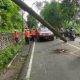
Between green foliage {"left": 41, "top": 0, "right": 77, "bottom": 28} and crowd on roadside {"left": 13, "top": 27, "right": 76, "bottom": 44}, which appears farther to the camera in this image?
green foliage {"left": 41, "top": 0, "right": 77, "bottom": 28}

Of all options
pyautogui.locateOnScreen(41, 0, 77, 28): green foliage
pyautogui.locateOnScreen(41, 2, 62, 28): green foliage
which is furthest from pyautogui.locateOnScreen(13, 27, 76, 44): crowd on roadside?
pyautogui.locateOnScreen(41, 2, 62, 28): green foliage

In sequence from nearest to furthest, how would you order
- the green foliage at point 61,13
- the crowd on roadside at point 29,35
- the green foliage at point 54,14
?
the crowd on roadside at point 29,35
the green foliage at point 61,13
the green foliage at point 54,14

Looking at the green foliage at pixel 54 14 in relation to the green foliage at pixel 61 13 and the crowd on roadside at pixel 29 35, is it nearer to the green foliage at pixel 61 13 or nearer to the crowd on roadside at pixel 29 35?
the green foliage at pixel 61 13

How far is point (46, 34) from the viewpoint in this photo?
37.0m

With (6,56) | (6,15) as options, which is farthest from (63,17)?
(6,56)

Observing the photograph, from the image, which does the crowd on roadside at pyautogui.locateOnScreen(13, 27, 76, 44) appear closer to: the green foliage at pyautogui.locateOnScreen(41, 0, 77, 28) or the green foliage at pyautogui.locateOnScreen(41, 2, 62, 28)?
the green foliage at pyautogui.locateOnScreen(41, 0, 77, 28)

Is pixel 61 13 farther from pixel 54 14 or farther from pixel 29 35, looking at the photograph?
pixel 29 35

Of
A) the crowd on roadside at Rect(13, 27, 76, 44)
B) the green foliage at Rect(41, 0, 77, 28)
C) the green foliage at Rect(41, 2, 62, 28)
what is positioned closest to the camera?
the crowd on roadside at Rect(13, 27, 76, 44)

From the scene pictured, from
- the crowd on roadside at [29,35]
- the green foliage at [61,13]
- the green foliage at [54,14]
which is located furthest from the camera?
the green foliage at [54,14]

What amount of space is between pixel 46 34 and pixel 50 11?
47588 mm

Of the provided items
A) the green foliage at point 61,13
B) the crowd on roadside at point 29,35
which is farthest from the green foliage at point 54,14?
the crowd on roadside at point 29,35

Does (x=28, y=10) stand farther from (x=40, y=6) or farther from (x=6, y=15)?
(x=40, y=6)

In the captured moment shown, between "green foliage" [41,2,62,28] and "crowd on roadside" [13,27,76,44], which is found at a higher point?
"green foliage" [41,2,62,28]

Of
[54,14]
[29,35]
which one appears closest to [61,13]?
[54,14]
